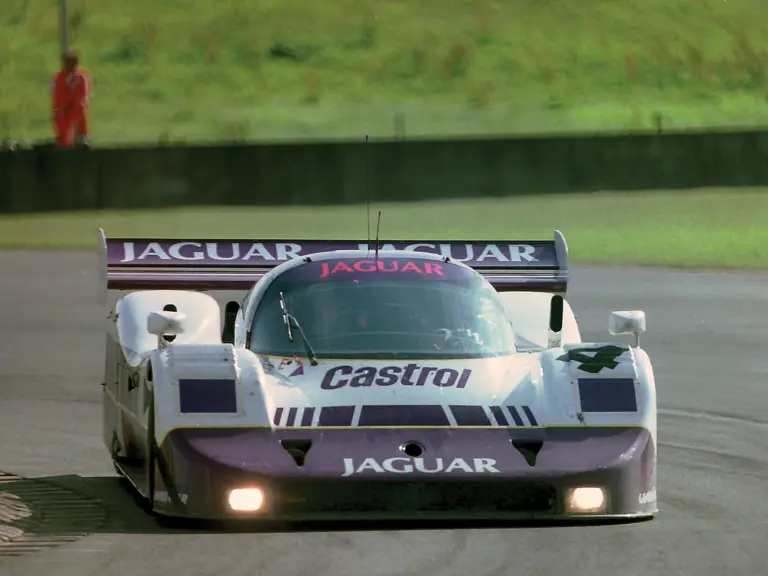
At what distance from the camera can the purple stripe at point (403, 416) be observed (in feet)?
28.4

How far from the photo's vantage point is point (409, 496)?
823 cm

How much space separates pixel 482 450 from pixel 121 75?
41162mm

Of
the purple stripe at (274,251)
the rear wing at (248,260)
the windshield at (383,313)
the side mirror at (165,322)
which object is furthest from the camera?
the purple stripe at (274,251)

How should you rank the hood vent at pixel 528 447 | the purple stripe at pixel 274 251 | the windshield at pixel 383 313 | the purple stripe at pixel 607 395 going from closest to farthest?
the hood vent at pixel 528 447
the purple stripe at pixel 607 395
the windshield at pixel 383 313
the purple stripe at pixel 274 251

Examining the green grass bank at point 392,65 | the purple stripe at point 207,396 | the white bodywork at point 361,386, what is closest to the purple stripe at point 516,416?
the white bodywork at point 361,386

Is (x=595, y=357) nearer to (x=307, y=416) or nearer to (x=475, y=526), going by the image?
(x=475, y=526)

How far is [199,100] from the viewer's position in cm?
4694

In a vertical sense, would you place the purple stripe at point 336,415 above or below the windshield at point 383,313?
below

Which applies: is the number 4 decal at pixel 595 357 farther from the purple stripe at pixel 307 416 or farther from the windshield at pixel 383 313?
the purple stripe at pixel 307 416

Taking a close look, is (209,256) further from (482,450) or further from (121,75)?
(121,75)

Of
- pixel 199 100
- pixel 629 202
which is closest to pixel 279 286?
pixel 629 202

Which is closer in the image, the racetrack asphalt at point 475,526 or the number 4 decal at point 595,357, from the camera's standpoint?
the racetrack asphalt at point 475,526

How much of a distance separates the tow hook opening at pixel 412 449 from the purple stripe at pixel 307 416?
430mm

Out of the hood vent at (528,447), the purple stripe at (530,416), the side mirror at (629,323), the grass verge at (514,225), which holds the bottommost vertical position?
the grass verge at (514,225)
